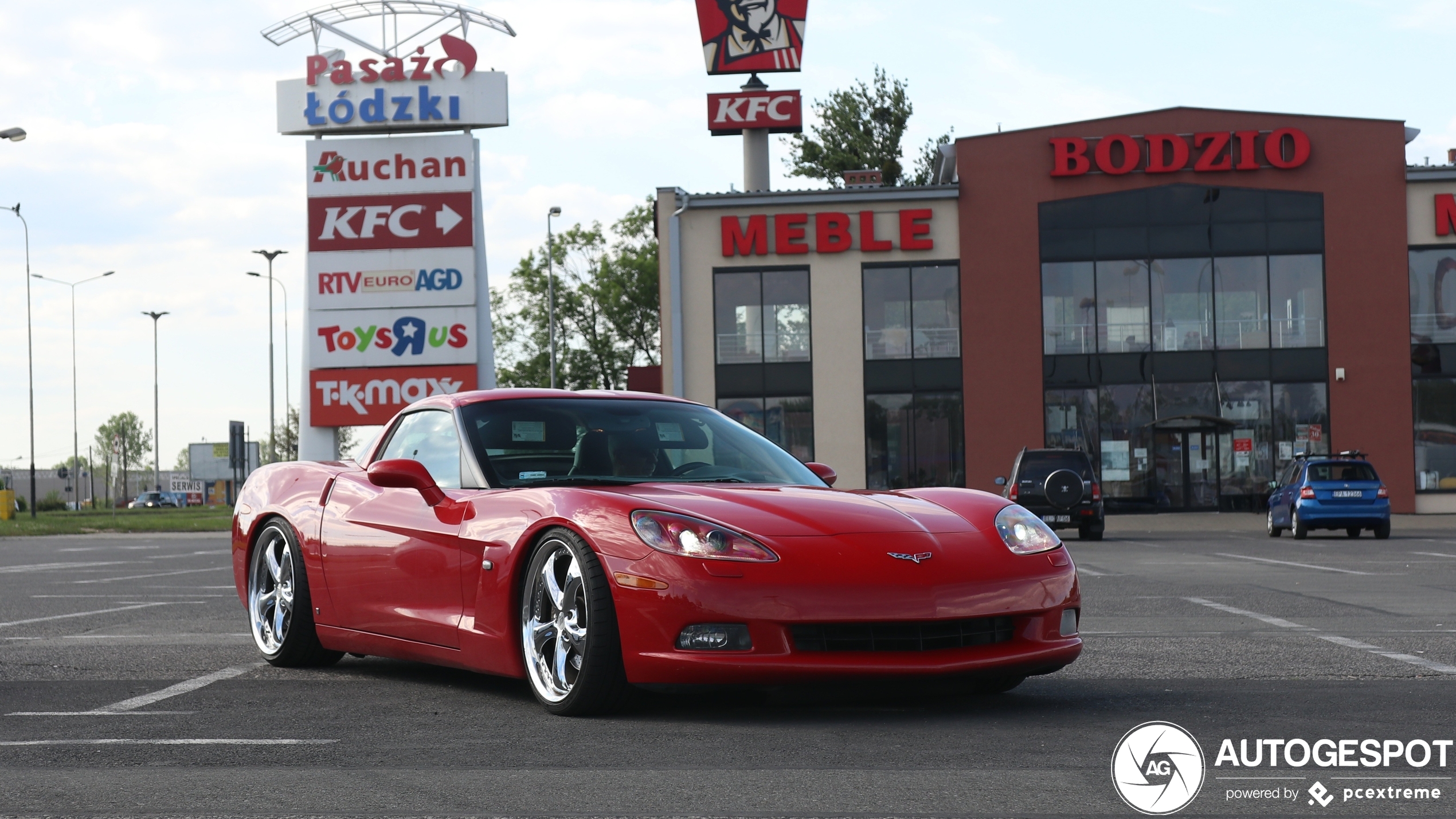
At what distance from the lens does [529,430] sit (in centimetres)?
675

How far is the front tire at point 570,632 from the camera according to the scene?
554cm

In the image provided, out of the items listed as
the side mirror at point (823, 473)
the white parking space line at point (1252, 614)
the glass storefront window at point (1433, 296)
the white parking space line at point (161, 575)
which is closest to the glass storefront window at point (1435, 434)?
the glass storefront window at point (1433, 296)

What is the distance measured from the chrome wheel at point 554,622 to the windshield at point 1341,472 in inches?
902

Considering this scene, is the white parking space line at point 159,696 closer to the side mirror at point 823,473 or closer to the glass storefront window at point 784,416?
the side mirror at point 823,473

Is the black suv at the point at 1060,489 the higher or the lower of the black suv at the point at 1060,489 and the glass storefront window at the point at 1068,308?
the lower

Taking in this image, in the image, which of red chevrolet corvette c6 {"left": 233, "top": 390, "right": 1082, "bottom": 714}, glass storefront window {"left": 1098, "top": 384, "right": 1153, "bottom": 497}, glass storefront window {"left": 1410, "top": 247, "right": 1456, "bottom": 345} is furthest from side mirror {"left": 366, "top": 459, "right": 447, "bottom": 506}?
glass storefront window {"left": 1410, "top": 247, "right": 1456, "bottom": 345}

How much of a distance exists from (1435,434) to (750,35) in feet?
63.7

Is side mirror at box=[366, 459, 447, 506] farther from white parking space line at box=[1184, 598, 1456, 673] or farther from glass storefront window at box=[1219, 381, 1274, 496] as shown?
glass storefront window at box=[1219, 381, 1274, 496]

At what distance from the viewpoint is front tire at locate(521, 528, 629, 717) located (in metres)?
5.54

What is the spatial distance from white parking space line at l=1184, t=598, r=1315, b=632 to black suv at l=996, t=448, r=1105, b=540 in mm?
14042

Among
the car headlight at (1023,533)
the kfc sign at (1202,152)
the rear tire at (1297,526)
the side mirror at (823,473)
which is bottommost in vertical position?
the rear tire at (1297,526)

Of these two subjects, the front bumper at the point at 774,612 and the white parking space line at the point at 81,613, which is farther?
the white parking space line at the point at 81,613

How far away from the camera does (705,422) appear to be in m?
7.09

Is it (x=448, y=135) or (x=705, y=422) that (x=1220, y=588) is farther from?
(x=448, y=135)
